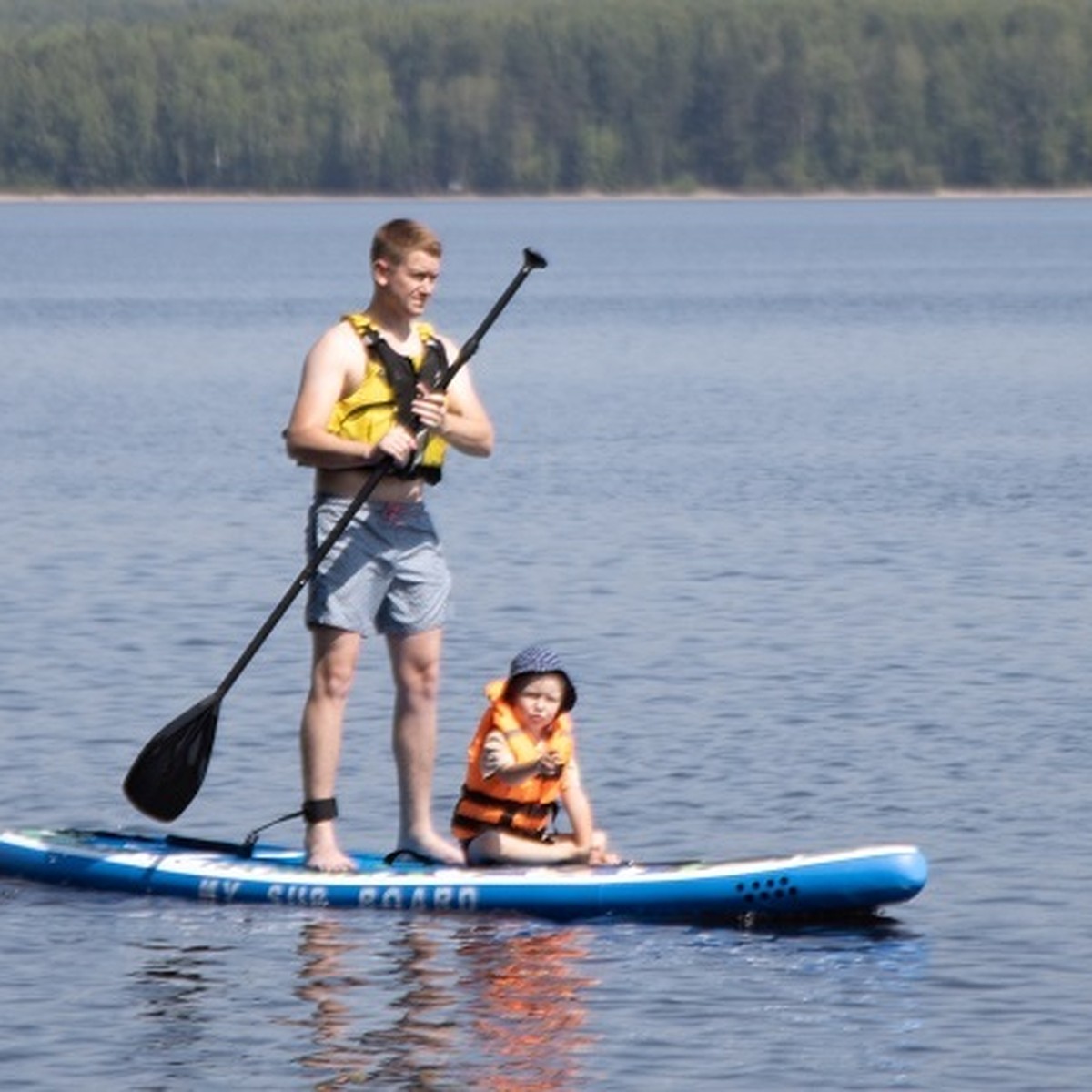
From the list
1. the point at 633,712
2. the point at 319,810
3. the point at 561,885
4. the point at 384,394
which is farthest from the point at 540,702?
the point at 633,712

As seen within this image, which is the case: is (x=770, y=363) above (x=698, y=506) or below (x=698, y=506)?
above

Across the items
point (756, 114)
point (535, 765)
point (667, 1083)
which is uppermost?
point (756, 114)

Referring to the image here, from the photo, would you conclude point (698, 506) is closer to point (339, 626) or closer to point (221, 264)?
point (339, 626)

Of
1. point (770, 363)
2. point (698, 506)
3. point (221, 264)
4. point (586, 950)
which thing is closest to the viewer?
point (586, 950)

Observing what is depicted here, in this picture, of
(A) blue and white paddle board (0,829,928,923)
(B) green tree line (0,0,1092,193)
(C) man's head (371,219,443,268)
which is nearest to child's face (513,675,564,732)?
(A) blue and white paddle board (0,829,928,923)

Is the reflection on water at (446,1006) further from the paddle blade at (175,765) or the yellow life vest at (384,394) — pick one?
the yellow life vest at (384,394)

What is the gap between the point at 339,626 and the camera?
461 inches

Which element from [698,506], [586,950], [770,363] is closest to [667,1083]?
[586,950]

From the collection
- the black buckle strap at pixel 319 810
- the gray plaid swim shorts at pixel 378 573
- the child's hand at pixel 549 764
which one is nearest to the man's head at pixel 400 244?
the gray plaid swim shorts at pixel 378 573

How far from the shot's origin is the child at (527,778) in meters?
11.8

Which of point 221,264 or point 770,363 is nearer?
point 770,363

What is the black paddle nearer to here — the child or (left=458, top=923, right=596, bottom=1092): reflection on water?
the child

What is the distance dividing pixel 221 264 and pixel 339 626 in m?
99.6

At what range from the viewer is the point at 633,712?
1689 centimetres
